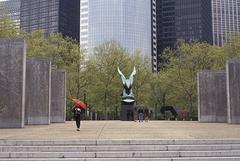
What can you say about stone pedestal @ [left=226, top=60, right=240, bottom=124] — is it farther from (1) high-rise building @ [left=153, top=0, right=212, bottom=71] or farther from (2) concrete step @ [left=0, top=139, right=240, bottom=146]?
(1) high-rise building @ [left=153, top=0, right=212, bottom=71]

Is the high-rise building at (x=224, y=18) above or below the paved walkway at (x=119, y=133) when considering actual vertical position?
above

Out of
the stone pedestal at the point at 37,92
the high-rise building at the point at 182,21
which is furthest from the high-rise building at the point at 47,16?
the stone pedestal at the point at 37,92

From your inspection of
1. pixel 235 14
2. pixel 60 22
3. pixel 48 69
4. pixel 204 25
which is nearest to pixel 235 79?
pixel 48 69

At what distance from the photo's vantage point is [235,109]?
1375 inches

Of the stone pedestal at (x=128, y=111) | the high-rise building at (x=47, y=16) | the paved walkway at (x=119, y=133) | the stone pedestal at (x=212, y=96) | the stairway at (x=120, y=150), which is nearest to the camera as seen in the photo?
the stairway at (x=120, y=150)

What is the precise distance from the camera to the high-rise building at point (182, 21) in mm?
128375

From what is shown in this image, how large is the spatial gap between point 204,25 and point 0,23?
3701 inches

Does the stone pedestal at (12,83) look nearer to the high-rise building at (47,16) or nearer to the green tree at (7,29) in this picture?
the green tree at (7,29)

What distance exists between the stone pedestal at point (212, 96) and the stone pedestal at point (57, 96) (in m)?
14.9

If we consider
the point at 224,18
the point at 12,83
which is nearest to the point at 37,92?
the point at 12,83

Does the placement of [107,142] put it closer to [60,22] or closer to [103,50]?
[103,50]

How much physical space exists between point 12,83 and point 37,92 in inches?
272

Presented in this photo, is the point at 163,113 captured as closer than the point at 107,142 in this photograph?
No

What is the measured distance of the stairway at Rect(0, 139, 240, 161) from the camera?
13.5 meters
